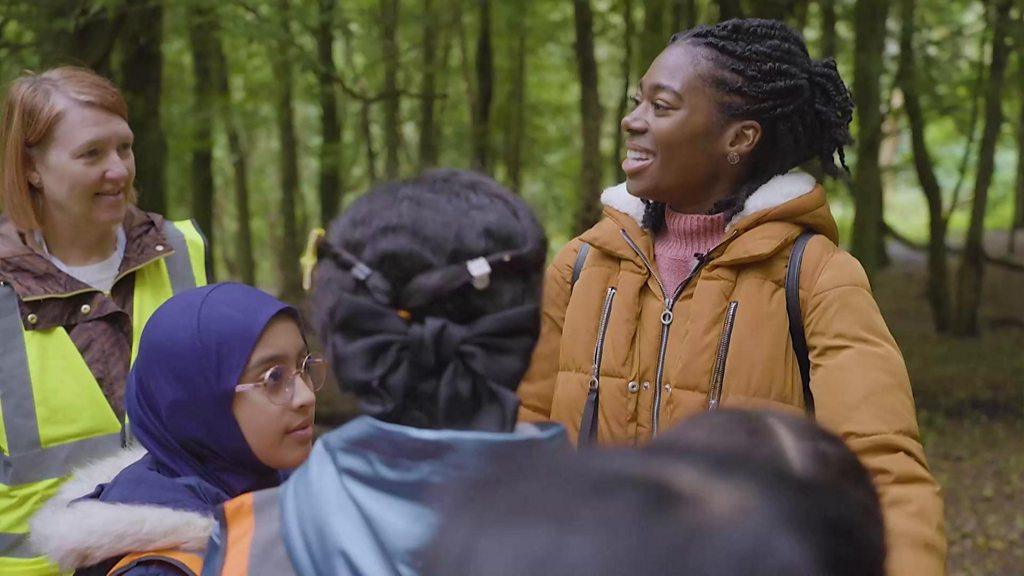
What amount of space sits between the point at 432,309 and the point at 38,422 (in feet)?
5.88

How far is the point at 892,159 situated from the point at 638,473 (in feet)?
80.4

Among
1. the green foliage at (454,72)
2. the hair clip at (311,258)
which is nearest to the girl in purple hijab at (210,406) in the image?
the hair clip at (311,258)

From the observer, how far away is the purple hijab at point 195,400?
2.00 metres

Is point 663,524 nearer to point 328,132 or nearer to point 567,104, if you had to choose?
point 328,132

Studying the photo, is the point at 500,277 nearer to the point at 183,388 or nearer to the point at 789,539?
the point at 789,539

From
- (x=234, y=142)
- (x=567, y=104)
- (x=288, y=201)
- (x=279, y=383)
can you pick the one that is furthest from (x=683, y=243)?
(x=567, y=104)

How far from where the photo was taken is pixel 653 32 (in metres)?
10.4

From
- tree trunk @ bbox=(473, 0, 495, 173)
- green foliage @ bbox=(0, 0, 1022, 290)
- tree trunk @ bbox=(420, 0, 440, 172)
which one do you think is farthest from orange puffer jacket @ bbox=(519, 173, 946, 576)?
tree trunk @ bbox=(473, 0, 495, 173)

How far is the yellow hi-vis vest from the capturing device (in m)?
2.71

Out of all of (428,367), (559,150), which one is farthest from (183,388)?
(559,150)

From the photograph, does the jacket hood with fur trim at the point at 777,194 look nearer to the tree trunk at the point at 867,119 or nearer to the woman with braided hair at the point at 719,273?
the woman with braided hair at the point at 719,273

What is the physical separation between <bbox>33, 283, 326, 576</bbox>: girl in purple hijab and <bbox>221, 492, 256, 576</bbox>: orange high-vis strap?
12.3 inches

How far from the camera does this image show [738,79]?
8.38ft

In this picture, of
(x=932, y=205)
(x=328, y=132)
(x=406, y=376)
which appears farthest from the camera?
(x=328, y=132)
